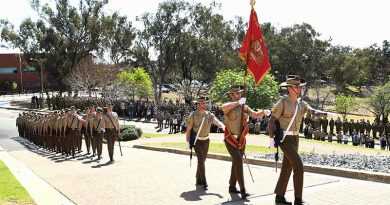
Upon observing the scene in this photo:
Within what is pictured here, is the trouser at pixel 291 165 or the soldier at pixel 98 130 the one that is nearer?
the trouser at pixel 291 165

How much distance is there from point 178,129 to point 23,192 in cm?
2374

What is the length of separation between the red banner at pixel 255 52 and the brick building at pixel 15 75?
7930 cm

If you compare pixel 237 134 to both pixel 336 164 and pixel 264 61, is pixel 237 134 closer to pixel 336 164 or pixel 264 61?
pixel 264 61

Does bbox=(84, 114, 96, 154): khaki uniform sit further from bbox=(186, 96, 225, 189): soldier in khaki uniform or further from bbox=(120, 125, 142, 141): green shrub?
bbox=(120, 125, 142, 141): green shrub

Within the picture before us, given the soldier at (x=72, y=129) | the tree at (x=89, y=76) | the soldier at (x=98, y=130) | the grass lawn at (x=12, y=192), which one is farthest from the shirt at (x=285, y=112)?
the tree at (x=89, y=76)

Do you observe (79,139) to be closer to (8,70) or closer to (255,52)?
(255,52)

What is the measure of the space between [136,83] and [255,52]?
168ft

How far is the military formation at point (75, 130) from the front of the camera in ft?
51.5

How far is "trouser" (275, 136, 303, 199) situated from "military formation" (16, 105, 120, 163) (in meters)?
8.34

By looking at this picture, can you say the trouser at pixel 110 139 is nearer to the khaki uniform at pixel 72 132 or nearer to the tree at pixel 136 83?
the khaki uniform at pixel 72 132

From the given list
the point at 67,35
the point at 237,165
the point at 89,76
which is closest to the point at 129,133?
the point at 237,165

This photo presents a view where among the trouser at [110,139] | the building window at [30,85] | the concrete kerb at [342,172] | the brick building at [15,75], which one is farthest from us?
A: the building window at [30,85]

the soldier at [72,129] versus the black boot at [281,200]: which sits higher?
the soldier at [72,129]

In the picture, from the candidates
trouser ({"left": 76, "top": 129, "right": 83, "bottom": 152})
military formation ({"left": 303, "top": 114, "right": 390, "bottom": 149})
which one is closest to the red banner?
trouser ({"left": 76, "top": 129, "right": 83, "bottom": 152})
